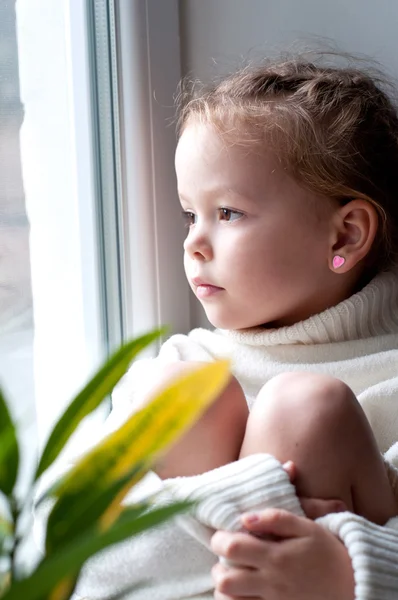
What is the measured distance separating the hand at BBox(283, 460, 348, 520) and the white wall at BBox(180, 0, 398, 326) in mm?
801

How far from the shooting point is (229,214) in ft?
3.71

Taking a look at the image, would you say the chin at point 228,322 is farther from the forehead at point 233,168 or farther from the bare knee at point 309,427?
the bare knee at point 309,427

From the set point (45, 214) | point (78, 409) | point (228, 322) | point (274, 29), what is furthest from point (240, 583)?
point (274, 29)

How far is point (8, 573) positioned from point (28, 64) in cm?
84

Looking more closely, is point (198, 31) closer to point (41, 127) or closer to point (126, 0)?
point (126, 0)

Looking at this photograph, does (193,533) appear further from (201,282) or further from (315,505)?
(201,282)

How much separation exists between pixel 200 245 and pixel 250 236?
79mm

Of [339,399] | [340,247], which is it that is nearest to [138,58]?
[340,247]

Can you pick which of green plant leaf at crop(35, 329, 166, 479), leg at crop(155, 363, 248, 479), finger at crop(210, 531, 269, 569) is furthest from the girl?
green plant leaf at crop(35, 329, 166, 479)

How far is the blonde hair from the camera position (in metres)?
1.11

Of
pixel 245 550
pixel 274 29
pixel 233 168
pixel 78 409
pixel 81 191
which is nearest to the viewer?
pixel 78 409

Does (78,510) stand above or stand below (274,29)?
below

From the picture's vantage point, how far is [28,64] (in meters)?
1.07

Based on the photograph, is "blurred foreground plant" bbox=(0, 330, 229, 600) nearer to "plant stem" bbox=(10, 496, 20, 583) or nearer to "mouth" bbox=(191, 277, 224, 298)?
"plant stem" bbox=(10, 496, 20, 583)
